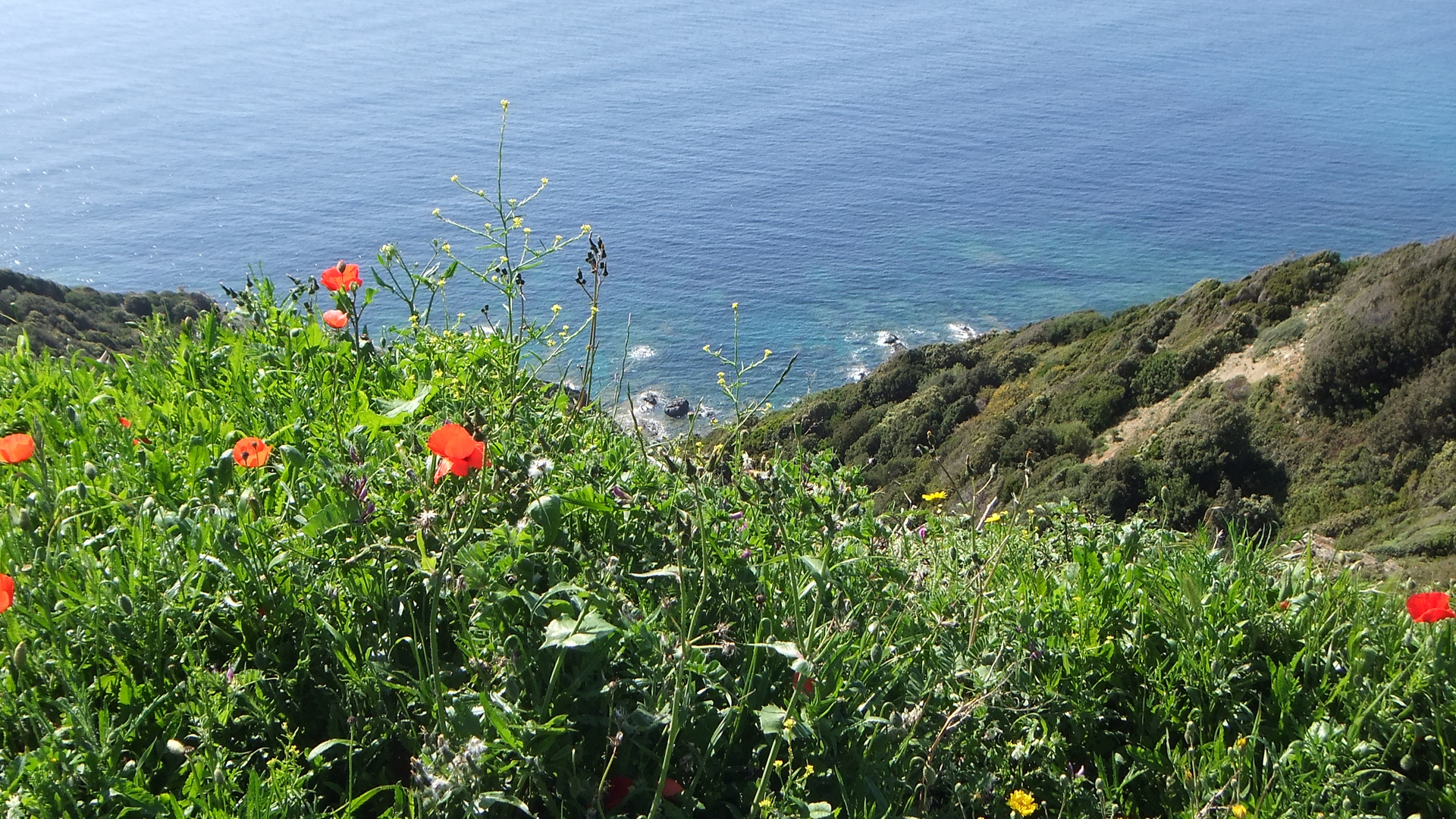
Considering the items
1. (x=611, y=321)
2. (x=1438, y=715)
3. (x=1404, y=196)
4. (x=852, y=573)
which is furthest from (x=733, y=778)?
(x=1404, y=196)

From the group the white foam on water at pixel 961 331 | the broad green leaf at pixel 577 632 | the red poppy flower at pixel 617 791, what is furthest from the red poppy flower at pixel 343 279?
the white foam on water at pixel 961 331

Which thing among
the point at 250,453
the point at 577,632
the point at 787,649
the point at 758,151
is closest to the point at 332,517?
the point at 250,453

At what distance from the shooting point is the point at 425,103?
309 ft

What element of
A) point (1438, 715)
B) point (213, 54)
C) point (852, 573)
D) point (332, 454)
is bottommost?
point (1438, 715)

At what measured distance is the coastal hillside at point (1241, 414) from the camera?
55.0 ft

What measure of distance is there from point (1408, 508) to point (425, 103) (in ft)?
305

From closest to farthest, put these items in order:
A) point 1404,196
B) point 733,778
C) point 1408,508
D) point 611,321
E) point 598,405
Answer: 1. point 733,778
2. point 598,405
3. point 1408,508
4. point 611,321
5. point 1404,196

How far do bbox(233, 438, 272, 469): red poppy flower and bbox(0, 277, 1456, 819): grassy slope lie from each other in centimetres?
6

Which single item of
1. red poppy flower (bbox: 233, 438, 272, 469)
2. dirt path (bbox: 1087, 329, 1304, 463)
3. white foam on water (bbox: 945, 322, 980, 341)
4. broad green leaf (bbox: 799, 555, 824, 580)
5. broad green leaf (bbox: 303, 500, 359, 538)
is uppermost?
red poppy flower (bbox: 233, 438, 272, 469)

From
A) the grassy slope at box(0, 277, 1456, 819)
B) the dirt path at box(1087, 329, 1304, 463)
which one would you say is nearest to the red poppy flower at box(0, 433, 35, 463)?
the grassy slope at box(0, 277, 1456, 819)

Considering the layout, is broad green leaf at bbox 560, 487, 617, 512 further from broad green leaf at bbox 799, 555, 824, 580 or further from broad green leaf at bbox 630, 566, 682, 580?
broad green leaf at bbox 799, 555, 824, 580

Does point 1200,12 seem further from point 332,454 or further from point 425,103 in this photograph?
point 332,454

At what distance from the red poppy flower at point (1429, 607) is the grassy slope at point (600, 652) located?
0.32 ft

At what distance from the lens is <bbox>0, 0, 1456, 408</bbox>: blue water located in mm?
57500
